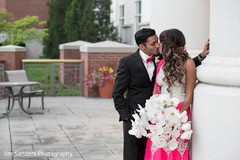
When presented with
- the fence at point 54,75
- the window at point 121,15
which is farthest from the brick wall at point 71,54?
the window at point 121,15

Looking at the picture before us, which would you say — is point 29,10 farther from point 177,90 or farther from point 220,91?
point 220,91

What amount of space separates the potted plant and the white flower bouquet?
12383mm

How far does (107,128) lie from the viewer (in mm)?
11281

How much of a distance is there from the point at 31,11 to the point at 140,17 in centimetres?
1552

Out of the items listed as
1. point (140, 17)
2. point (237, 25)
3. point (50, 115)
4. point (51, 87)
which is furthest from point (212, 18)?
point (140, 17)

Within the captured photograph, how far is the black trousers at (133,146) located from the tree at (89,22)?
842 inches

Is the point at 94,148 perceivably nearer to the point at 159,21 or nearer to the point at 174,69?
the point at 159,21

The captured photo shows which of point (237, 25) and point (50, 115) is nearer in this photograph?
point (237, 25)

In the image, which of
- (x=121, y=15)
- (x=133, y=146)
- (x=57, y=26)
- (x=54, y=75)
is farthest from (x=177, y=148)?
(x=57, y=26)

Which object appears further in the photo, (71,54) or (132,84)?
(71,54)

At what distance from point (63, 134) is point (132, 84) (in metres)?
5.01

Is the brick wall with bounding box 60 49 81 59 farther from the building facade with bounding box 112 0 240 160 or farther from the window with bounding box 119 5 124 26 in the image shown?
the building facade with bounding box 112 0 240 160

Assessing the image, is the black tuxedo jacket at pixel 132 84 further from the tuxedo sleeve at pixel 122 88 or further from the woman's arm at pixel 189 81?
the woman's arm at pixel 189 81

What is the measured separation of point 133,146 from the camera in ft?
19.1
